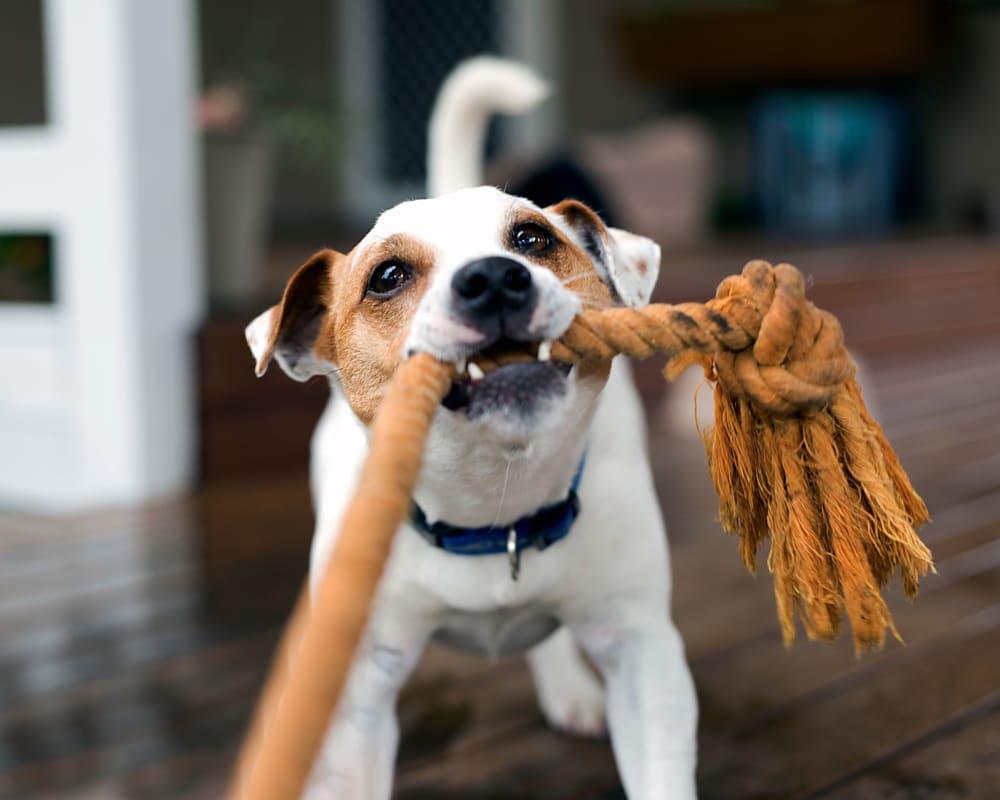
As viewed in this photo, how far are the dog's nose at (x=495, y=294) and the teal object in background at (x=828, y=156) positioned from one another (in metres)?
7.10

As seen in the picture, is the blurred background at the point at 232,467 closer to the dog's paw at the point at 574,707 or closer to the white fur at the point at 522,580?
the dog's paw at the point at 574,707

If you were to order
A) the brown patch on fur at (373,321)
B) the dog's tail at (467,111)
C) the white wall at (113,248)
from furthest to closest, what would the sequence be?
the white wall at (113,248)
the dog's tail at (467,111)
the brown patch on fur at (373,321)

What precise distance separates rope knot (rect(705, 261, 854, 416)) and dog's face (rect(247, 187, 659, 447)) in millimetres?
149

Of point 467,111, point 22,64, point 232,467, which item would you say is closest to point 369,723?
point 467,111

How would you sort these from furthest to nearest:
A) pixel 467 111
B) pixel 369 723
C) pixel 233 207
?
pixel 233 207
pixel 467 111
pixel 369 723

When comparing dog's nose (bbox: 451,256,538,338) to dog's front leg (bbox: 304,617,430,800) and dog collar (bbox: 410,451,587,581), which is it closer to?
dog collar (bbox: 410,451,587,581)

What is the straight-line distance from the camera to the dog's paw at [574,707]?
1687mm

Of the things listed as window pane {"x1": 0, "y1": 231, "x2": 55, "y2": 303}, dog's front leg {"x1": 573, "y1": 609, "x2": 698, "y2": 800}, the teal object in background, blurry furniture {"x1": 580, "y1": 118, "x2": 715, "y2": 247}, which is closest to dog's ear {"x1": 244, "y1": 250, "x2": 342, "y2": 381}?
dog's front leg {"x1": 573, "y1": 609, "x2": 698, "y2": 800}

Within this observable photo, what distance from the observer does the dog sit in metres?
1.10

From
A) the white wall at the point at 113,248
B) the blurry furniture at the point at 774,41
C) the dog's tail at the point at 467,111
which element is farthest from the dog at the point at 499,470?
the blurry furniture at the point at 774,41

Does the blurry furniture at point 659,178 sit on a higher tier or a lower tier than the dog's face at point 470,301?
lower

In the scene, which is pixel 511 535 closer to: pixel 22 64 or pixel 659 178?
pixel 22 64

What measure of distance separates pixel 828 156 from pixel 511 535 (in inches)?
293

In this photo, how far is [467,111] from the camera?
2.07 m
